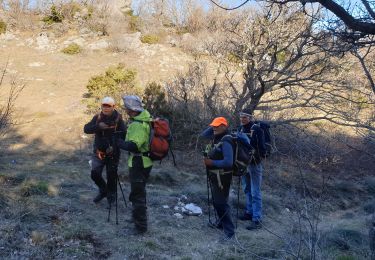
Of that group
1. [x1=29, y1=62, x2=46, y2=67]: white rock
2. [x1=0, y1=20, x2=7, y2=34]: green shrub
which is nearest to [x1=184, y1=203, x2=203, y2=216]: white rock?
[x1=29, y1=62, x2=46, y2=67]: white rock

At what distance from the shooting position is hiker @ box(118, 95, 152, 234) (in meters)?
5.13

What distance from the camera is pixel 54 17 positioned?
75.0 ft

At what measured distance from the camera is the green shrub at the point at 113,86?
11.9 metres

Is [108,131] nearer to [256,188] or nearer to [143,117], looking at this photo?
[143,117]

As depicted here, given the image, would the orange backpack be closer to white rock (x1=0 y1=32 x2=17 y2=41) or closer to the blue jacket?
the blue jacket

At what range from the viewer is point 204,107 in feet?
37.5

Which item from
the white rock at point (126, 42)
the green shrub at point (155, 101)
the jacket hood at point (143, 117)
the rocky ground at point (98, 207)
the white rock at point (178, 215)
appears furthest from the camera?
the white rock at point (126, 42)

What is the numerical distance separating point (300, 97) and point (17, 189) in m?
7.73

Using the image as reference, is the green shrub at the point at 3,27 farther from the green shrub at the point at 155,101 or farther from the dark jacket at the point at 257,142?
the dark jacket at the point at 257,142

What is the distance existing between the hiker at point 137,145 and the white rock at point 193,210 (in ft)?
6.03

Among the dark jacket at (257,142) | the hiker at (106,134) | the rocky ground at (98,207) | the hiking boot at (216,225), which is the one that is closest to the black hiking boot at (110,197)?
the rocky ground at (98,207)

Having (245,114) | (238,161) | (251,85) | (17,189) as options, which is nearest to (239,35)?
(251,85)

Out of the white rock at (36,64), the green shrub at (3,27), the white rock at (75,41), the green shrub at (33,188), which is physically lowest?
the green shrub at (33,188)

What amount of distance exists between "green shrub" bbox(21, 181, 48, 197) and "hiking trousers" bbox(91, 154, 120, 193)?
105cm
